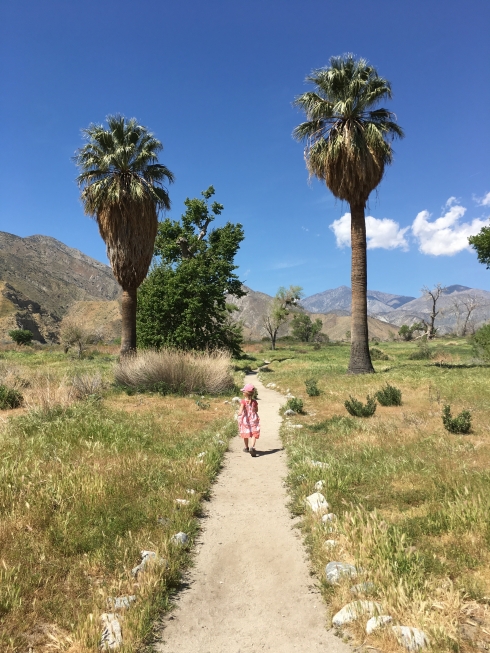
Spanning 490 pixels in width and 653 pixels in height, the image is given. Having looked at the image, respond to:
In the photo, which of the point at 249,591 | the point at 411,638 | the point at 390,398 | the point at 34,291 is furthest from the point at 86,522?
the point at 34,291

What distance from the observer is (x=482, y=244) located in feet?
84.8

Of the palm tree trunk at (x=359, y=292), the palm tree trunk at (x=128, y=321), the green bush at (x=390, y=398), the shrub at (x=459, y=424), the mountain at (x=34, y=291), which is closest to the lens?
the shrub at (x=459, y=424)

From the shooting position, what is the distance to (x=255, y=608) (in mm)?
3426

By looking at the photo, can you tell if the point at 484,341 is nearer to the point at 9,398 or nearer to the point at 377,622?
the point at 9,398

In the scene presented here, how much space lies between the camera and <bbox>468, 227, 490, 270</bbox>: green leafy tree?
2559cm

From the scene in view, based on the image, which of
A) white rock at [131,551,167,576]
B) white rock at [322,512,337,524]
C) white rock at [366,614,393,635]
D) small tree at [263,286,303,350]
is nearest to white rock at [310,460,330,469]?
white rock at [322,512,337,524]

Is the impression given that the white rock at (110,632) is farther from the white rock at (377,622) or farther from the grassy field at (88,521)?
the white rock at (377,622)

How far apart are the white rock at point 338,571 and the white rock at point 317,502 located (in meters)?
1.23

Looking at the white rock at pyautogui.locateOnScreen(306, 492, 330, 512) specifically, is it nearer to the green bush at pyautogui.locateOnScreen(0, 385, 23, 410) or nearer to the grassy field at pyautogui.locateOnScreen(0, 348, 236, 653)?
the grassy field at pyautogui.locateOnScreen(0, 348, 236, 653)

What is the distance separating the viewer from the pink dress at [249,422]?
338 inches

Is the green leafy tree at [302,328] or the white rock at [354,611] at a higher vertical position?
the green leafy tree at [302,328]

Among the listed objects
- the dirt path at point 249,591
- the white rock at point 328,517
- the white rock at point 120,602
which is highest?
the white rock at point 328,517

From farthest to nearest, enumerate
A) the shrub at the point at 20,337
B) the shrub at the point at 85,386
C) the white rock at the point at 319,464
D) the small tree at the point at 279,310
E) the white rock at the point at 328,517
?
the small tree at the point at 279,310, the shrub at the point at 20,337, the shrub at the point at 85,386, the white rock at the point at 319,464, the white rock at the point at 328,517

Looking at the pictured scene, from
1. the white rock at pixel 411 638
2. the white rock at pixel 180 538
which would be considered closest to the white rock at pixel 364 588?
the white rock at pixel 411 638
